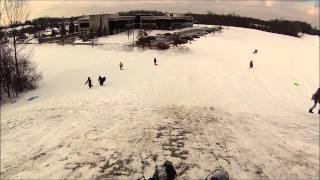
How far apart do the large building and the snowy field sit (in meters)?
46.8

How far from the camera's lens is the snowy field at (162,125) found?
19234 mm

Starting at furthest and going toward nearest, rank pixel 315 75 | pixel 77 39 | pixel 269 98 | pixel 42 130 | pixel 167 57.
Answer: pixel 77 39 → pixel 167 57 → pixel 315 75 → pixel 269 98 → pixel 42 130

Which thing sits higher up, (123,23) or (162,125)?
(123,23)

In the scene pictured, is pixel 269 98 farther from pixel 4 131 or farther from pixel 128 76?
pixel 4 131

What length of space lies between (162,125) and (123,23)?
267ft

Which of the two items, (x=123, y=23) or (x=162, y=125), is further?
(x=123, y=23)

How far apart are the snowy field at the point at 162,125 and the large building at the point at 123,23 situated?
4682 cm

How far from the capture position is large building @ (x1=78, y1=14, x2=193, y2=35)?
311 feet

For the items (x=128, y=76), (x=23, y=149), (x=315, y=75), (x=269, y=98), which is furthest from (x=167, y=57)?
(x=23, y=149)

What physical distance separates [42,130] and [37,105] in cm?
826

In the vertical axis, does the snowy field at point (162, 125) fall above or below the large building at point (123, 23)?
below

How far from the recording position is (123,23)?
103438mm

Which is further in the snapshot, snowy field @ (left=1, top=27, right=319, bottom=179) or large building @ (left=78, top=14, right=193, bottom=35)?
large building @ (left=78, top=14, right=193, bottom=35)

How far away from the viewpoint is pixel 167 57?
190 ft
